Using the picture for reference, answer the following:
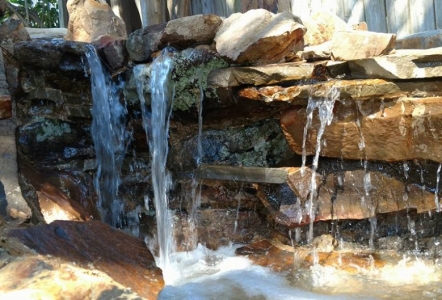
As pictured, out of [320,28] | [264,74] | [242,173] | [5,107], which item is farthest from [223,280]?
[320,28]

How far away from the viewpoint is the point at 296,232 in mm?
3775

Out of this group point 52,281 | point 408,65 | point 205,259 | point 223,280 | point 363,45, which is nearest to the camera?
point 52,281

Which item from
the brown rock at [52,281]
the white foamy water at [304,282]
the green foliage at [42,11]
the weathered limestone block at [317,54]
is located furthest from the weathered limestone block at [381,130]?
the green foliage at [42,11]

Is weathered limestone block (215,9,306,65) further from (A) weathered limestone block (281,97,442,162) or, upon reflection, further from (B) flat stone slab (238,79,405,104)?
(A) weathered limestone block (281,97,442,162)

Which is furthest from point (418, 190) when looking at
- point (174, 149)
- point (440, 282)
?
point (174, 149)

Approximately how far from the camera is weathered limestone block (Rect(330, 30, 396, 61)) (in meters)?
3.48

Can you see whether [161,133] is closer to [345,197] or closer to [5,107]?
[5,107]

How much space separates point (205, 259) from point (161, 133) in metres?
1.10

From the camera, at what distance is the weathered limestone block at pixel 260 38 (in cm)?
366

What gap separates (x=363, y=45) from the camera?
3.48 m

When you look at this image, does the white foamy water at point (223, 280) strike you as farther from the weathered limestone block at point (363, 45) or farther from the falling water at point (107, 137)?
the weathered limestone block at point (363, 45)

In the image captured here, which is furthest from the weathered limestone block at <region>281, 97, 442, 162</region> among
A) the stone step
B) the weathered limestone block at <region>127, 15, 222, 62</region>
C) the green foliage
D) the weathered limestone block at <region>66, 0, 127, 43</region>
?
the green foliage

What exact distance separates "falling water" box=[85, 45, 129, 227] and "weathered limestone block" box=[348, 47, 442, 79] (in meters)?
2.18

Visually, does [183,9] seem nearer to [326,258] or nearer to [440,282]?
[326,258]
